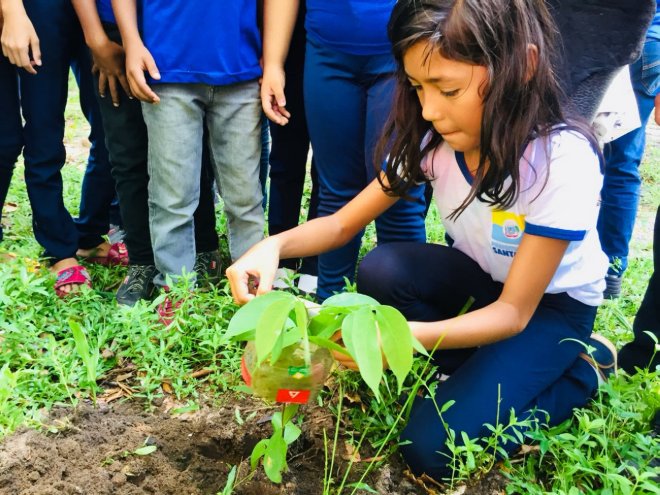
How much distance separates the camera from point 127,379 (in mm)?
2059

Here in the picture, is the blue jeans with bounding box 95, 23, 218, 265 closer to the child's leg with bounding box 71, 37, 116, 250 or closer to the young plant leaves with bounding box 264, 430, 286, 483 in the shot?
the child's leg with bounding box 71, 37, 116, 250

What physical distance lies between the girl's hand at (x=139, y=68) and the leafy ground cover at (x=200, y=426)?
0.71 m

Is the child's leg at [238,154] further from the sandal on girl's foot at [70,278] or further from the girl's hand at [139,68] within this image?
the sandal on girl's foot at [70,278]

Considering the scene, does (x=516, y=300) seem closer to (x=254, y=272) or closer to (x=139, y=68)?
(x=254, y=272)

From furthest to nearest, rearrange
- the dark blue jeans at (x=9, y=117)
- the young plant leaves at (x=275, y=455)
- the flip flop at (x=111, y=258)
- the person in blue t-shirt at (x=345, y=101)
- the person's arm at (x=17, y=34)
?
the flip flop at (x=111, y=258), the dark blue jeans at (x=9, y=117), the person's arm at (x=17, y=34), the person in blue t-shirt at (x=345, y=101), the young plant leaves at (x=275, y=455)

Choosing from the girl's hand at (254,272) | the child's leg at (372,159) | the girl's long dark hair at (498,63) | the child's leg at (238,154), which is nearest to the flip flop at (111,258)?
the child's leg at (238,154)

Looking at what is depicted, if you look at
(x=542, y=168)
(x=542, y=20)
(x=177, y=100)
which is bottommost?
(x=177, y=100)


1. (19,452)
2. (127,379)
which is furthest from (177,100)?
(19,452)

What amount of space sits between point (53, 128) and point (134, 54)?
20.6 inches

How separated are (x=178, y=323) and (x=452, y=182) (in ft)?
3.22

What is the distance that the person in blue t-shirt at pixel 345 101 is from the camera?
6.97 feet

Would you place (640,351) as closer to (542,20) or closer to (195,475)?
(542,20)

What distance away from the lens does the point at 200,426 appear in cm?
184

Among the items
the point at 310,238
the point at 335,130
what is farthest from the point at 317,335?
the point at 335,130
